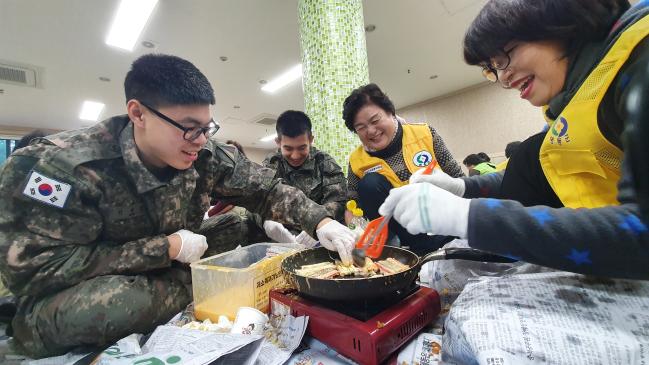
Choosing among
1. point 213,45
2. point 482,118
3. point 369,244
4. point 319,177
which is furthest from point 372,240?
point 482,118

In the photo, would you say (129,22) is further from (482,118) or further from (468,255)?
(482,118)

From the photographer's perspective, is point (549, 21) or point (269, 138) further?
point (269, 138)

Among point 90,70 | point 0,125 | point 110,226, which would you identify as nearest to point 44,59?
point 90,70

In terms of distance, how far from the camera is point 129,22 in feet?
10.3

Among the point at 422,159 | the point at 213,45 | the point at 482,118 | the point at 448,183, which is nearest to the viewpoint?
the point at 448,183

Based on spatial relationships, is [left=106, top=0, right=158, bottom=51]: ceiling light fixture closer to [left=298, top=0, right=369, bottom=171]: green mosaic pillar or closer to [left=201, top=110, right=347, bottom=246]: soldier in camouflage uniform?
[left=298, top=0, right=369, bottom=171]: green mosaic pillar

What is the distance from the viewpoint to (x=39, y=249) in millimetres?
905

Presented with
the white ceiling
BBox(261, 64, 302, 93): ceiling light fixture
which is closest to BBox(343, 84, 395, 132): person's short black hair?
the white ceiling

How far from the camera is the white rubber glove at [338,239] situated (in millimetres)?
1044

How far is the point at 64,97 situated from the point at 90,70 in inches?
52.2

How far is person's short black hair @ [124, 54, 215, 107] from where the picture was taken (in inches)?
42.3

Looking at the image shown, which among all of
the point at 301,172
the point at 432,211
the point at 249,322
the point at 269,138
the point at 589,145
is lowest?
the point at 249,322

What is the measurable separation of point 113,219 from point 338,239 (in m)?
0.83

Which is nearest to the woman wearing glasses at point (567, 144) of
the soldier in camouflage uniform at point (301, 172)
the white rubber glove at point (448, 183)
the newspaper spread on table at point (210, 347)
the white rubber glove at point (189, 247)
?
the white rubber glove at point (448, 183)
